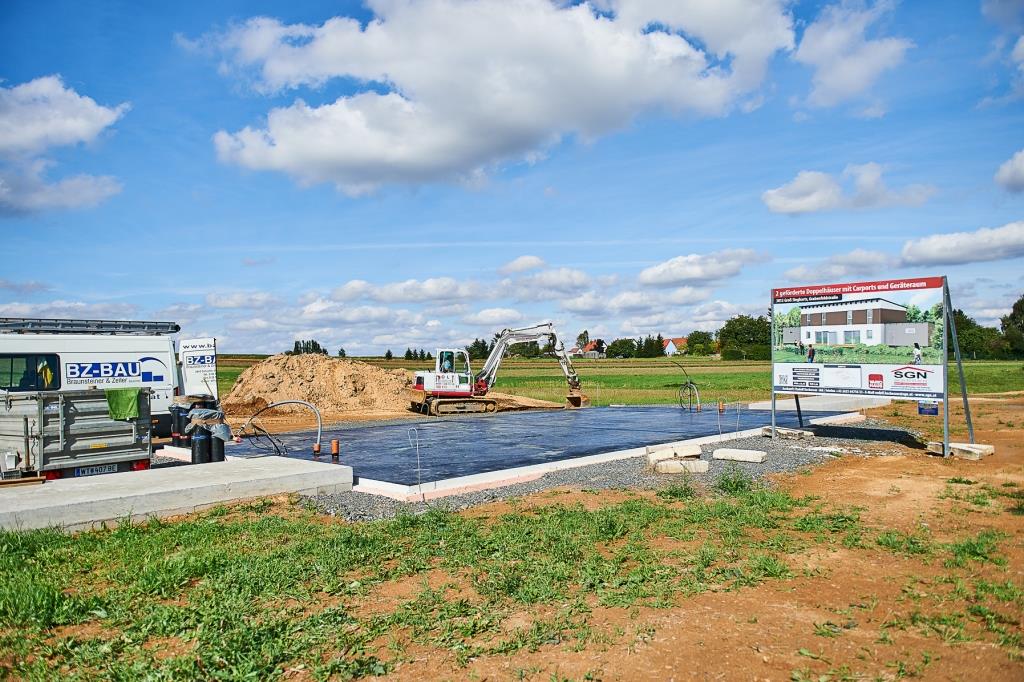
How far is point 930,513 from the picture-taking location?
951 centimetres

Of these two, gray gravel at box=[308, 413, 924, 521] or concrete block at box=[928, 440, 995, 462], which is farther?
concrete block at box=[928, 440, 995, 462]

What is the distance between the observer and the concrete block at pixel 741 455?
14.5 metres

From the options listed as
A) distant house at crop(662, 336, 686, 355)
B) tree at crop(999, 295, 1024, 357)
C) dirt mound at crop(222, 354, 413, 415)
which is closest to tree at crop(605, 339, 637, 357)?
distant house at crop(662, 336, 686, 355)

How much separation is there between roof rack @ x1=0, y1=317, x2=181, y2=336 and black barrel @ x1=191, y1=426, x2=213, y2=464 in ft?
27.3

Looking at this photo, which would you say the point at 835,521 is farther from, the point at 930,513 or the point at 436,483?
the point at 436,483

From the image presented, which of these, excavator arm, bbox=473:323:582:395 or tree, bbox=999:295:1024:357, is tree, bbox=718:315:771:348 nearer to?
tree, bbox=999:295:1024:357

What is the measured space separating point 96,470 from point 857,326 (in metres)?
16.3

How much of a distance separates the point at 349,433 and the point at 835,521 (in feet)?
56.4

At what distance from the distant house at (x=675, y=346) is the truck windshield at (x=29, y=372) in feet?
472

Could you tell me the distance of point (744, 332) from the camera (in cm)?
13838

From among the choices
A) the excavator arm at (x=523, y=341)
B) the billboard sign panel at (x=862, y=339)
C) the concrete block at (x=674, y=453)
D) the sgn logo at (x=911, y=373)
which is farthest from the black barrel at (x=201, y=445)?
the excavator arm at (x=523, y=341)

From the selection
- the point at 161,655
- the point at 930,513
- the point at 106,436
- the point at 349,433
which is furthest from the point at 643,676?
the point at 349,433

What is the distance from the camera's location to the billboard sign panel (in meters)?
15.4

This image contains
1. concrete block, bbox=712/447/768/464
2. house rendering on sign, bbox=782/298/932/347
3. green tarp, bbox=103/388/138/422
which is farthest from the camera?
house rendering on sign, bbox=782/298/932/347
